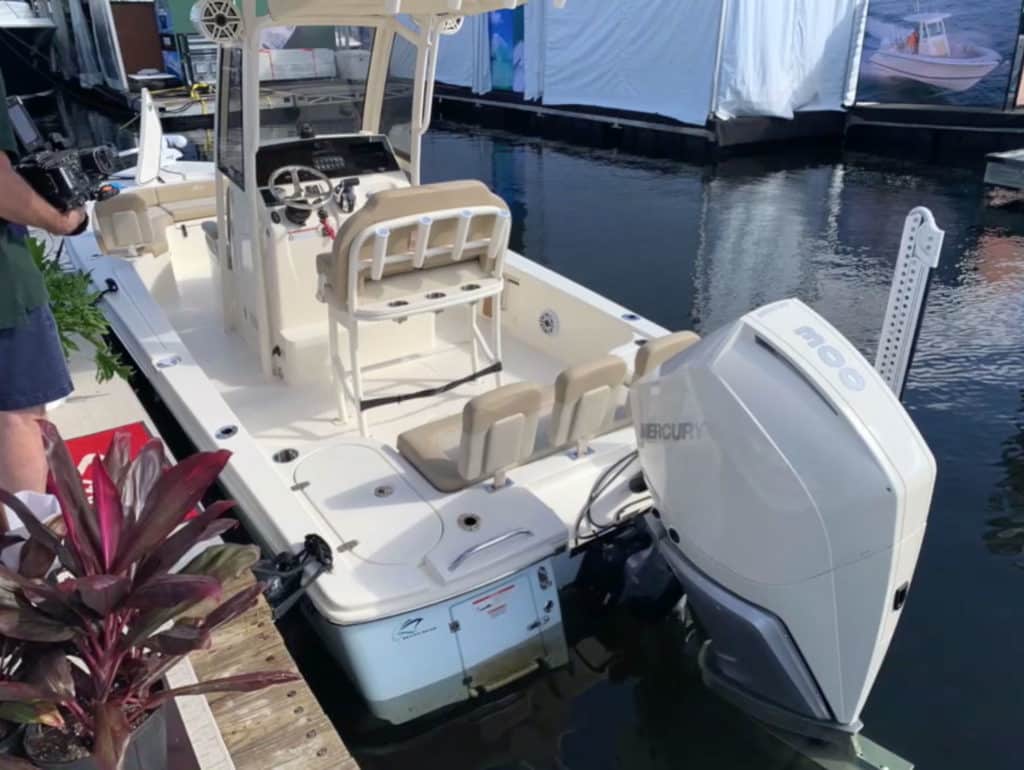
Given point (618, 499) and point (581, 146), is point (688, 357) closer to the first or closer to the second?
point (618, 499)

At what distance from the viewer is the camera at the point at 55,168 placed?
1881 mm

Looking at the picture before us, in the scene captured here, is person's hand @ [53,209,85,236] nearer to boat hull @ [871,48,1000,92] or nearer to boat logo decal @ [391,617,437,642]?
boat logo decal @ [391,617,437,642]

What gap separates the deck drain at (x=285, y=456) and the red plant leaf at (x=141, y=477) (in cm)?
124

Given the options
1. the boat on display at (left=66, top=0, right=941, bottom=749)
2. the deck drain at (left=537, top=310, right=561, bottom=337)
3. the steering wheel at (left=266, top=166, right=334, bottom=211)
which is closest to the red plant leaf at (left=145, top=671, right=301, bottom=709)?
the boat on display at (left=66, top=0, right=941, bottom=749)

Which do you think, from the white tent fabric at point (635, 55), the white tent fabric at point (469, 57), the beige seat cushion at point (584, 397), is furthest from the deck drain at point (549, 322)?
the white tent fabric at point (469, 57)

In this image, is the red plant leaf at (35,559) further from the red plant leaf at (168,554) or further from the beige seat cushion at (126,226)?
the beige seat cushion at (126,226)

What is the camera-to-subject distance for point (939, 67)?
11633mm

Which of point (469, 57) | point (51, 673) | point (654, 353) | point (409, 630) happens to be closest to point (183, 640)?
point (51, 673)

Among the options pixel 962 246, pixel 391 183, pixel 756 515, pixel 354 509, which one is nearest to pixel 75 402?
pixel 354 509

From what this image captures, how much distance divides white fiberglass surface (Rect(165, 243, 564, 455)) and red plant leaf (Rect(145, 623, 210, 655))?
171 cm

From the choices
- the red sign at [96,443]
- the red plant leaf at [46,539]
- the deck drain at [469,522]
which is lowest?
the deck drain at [469,522]

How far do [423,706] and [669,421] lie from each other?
40.8 inches

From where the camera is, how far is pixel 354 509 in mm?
2498

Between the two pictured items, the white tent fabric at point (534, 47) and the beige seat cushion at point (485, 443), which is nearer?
the beige seat cushion at point (485, 443)
